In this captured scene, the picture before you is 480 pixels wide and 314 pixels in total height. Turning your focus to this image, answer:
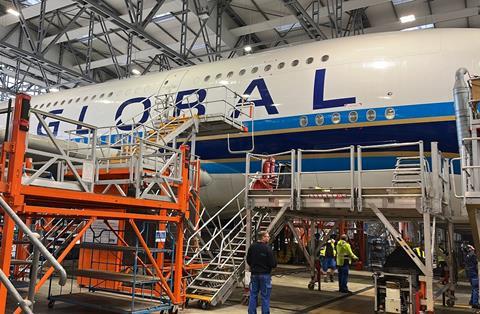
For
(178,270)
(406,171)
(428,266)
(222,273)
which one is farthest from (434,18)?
(178,270)

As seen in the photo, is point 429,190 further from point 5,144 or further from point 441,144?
point 5,144

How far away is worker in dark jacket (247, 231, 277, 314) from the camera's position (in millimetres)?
8250

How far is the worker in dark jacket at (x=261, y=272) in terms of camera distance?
8250 millimetres

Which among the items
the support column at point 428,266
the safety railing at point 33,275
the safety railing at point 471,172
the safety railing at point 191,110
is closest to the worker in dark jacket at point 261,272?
the support column at point 428,266

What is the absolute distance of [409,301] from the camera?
336 inches

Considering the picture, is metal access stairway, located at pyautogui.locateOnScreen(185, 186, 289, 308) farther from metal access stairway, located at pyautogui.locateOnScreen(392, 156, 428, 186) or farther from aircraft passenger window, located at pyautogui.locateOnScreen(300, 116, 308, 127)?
aircraft passenger window, located at pyautogui.locateOnScreen(300, 116, 308, 127)

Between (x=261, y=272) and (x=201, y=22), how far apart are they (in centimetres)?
1452

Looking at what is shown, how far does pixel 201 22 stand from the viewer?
20328 mm

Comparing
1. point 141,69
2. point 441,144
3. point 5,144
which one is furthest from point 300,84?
point 141,69

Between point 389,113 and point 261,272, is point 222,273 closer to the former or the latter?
point 261,272

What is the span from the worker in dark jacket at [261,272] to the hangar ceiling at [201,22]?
11768mm

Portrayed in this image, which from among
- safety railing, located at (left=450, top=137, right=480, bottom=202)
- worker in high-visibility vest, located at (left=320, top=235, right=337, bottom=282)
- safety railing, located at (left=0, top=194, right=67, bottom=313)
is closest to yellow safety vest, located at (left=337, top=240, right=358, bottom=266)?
worker in high-visibility vest, located at (left=320, top=235, right=337, bottom=282)

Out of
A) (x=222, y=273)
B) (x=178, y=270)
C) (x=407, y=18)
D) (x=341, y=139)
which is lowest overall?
(x=222, y=273)

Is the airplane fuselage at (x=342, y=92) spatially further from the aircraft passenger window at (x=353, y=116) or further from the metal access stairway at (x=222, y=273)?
the metal access stairway at (x=222, y=273)
